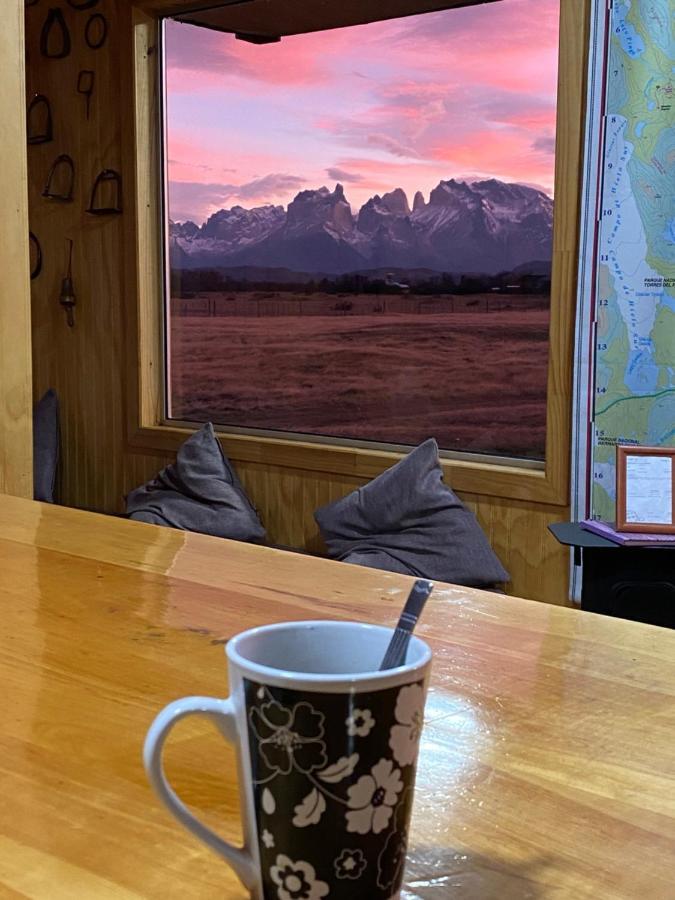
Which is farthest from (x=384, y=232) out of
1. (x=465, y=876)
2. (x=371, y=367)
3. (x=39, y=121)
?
(x=465, y=876)

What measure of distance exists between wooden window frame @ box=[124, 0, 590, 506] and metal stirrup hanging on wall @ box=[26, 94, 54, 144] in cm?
54

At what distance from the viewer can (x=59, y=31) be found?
4.85 meters

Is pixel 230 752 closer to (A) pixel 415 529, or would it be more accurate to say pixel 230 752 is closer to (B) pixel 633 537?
(B) pixel 633 537

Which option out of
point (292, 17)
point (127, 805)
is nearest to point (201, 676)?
point (127, 805)

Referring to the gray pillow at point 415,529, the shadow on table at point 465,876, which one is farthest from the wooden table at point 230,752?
the gray pillow at point 415,529

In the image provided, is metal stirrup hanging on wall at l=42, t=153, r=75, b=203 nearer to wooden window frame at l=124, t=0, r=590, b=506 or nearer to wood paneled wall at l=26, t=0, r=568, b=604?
wood paneled wall at l=26, t=0, r=568, b=604

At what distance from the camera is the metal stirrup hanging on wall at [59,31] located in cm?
481

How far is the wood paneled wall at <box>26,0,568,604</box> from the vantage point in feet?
14.7

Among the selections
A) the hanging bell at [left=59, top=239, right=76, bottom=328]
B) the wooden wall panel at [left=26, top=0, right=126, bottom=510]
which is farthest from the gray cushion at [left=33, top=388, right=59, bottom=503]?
the hanging bell at [left=59, top=239, right=76, bottom=328]

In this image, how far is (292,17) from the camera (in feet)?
14.2

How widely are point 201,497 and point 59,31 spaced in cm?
232

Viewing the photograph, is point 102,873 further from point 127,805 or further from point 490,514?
point 490,514

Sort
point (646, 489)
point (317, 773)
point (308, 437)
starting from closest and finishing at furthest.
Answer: point (317, 773) < point (646, 489) < point (308, 437)

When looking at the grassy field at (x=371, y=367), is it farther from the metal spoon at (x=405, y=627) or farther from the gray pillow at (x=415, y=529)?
the metal spoon at (x=405, y=627)
